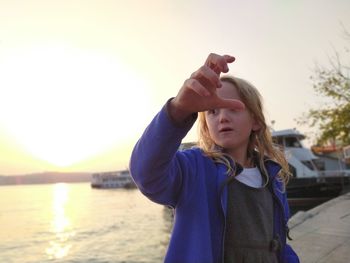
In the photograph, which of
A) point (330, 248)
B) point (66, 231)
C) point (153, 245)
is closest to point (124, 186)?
point (66, 231)

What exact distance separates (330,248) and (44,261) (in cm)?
1221

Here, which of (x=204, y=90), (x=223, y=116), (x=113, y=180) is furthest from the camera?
(x=113, y=180)

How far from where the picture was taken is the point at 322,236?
673cm

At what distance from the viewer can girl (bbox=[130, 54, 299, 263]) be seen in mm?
1425

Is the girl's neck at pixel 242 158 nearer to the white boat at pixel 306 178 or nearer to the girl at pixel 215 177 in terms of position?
the girl at pixel 215 177

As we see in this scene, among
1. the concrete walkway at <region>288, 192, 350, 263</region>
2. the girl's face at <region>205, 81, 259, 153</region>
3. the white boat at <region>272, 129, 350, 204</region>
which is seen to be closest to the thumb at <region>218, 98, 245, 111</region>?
the girl's face at <region>205, 81, 259, 153</region>

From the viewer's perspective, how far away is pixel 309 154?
25.8 meters

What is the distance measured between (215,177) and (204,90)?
23.7 inches

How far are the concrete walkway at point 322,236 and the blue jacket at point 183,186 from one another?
161 inches

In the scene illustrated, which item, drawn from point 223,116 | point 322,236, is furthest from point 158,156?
point 322,236

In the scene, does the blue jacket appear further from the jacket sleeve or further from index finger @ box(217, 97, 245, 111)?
index finger @ box(217, 97, 245, 111)

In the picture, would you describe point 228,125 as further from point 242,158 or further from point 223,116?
point 242,158

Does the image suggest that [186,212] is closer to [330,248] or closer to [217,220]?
[217,220]

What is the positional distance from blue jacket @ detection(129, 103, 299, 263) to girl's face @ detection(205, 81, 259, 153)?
15cm
